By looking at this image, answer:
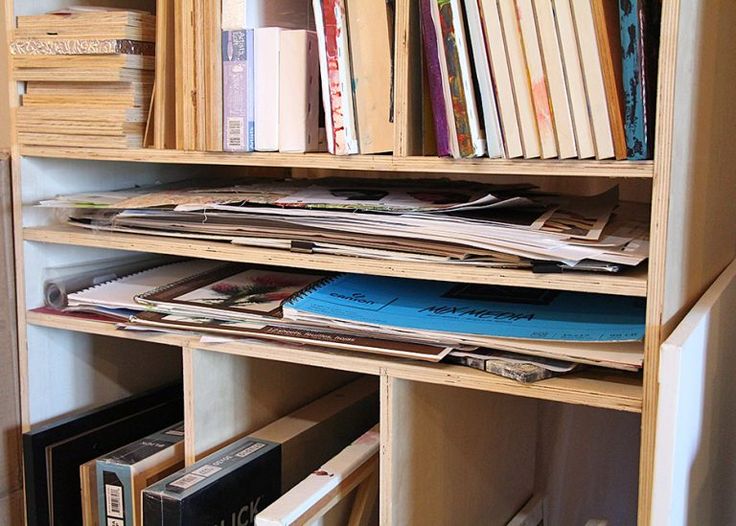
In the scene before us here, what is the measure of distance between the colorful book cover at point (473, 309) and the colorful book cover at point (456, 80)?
0.20 m

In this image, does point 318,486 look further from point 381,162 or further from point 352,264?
point 381,162

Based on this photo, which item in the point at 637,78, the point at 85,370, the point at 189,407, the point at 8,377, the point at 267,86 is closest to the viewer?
the point at 637,78

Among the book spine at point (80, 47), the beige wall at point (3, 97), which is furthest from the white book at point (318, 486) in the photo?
the beige wall at point (3, 97)

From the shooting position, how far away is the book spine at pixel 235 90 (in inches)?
42.9

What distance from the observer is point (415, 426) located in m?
1.10

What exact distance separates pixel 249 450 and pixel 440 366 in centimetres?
32

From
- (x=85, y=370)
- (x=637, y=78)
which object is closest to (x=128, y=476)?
(x=85, y=370)

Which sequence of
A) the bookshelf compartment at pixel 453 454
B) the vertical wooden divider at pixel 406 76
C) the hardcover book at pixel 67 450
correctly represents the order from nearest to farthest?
1. the vertical wooden divider at pixel 406 76
2. the bookshelf compartment at pixel 453 454
3. the hardcover book at pixel 67 450

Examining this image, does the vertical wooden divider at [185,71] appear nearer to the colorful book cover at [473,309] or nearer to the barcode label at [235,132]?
the barcode label at [235,132]

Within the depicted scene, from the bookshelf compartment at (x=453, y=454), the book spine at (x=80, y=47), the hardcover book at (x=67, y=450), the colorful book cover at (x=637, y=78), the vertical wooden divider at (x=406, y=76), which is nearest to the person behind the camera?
the colorful book cover at (x=637, y=78)

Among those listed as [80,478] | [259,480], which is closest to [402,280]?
[259,480]

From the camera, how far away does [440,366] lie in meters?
1.02

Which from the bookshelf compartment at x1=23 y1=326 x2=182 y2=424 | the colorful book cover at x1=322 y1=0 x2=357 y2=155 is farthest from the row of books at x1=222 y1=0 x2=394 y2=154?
the bookshelf compartment at x1=23 y1=326 x2=182 y2=424

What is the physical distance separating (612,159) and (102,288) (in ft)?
2.53
